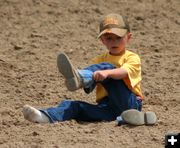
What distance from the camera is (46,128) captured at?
4188 millimetres

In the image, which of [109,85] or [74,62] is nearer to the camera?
[109,85]

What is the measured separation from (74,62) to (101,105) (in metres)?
1.73

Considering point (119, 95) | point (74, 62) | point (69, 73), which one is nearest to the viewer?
point (69, 73)

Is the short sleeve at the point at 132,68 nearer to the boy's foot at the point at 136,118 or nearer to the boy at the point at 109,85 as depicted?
the boy at the point at 109,85

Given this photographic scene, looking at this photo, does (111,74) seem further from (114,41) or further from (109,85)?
(114,41)

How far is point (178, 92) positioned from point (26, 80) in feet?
4.71

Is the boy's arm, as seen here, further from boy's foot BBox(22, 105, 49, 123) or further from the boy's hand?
boy's foot BBox(22, 105, 49, 123)

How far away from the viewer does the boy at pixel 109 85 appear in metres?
4.24

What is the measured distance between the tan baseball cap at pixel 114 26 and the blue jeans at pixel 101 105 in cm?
27

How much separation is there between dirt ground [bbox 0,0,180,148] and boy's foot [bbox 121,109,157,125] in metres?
0.04

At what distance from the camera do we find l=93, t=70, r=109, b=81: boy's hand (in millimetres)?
4297

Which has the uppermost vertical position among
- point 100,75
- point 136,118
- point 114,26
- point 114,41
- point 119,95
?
point 114,26

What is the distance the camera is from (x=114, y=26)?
4574mm

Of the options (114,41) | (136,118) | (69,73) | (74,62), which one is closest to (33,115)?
(69,73)
